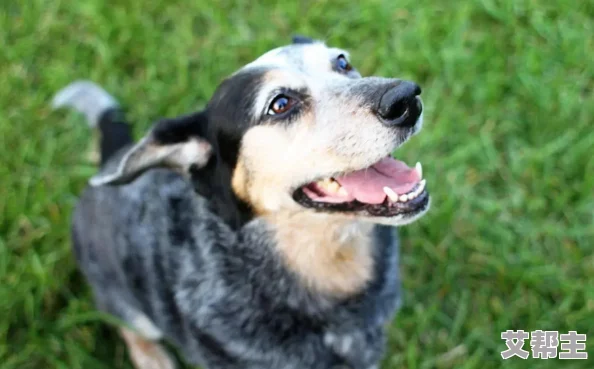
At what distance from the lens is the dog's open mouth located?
2.48m

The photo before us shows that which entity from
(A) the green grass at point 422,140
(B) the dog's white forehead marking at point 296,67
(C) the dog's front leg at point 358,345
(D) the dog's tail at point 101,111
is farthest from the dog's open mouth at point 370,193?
(D) the dog's tail at point 101,111

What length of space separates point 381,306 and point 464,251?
112cm

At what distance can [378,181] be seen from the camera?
262 cm

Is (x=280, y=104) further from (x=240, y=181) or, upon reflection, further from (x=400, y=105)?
(x=400, y=105)

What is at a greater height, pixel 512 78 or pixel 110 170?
pixel 110 170

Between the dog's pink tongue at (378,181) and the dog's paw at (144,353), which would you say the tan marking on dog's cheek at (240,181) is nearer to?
the dog's pink tongue at (378,181)

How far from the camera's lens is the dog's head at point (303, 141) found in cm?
237

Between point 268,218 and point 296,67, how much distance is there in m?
0.65

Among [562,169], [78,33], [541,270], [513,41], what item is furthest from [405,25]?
[78,33]

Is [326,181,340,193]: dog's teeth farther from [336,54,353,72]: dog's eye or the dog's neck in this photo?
[336,54,353,72]: dog's eye

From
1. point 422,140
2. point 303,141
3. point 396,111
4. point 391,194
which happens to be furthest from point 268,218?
point 422,140

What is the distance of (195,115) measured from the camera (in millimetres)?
2736

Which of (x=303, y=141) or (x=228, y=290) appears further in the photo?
(x=228, y=290)

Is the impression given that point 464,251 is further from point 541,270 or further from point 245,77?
point 245,77
